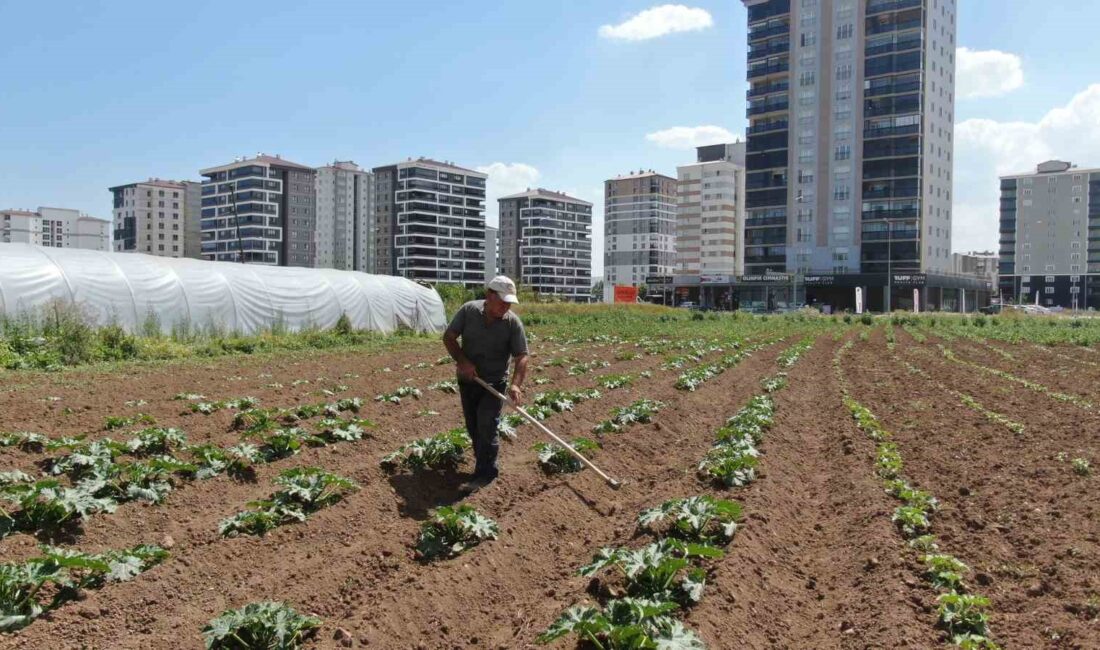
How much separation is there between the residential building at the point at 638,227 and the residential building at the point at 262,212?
57.6 m

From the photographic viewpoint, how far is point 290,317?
27.6 metres

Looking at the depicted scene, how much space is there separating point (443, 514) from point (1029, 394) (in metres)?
13.7

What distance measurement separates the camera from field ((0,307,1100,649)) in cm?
488

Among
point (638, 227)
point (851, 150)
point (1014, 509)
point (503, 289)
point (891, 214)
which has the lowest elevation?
point (1014, 509)

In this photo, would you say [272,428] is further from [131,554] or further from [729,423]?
[729,423]

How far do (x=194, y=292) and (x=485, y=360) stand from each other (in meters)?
19.1

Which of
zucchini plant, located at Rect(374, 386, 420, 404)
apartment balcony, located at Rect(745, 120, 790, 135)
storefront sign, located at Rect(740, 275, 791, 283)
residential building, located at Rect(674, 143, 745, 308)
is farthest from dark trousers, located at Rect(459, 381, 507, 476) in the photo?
residential building, located at Rect(674, 143, 745, 308)

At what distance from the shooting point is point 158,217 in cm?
12962

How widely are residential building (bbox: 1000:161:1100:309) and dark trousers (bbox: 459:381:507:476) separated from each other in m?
138

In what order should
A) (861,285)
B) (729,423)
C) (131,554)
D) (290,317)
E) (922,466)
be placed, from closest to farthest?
(131,554) < (922,466) < (729,423) < (290,317) < (861,285)

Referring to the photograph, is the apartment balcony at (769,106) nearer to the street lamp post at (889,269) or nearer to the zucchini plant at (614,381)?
the street lamp post at (889,269)

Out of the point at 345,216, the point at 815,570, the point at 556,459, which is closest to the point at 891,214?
the point at 556,459

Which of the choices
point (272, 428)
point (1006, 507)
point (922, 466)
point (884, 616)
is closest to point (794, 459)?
point (922, 466)

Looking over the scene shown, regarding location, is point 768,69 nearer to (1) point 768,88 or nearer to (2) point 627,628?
(1) point 768,88
